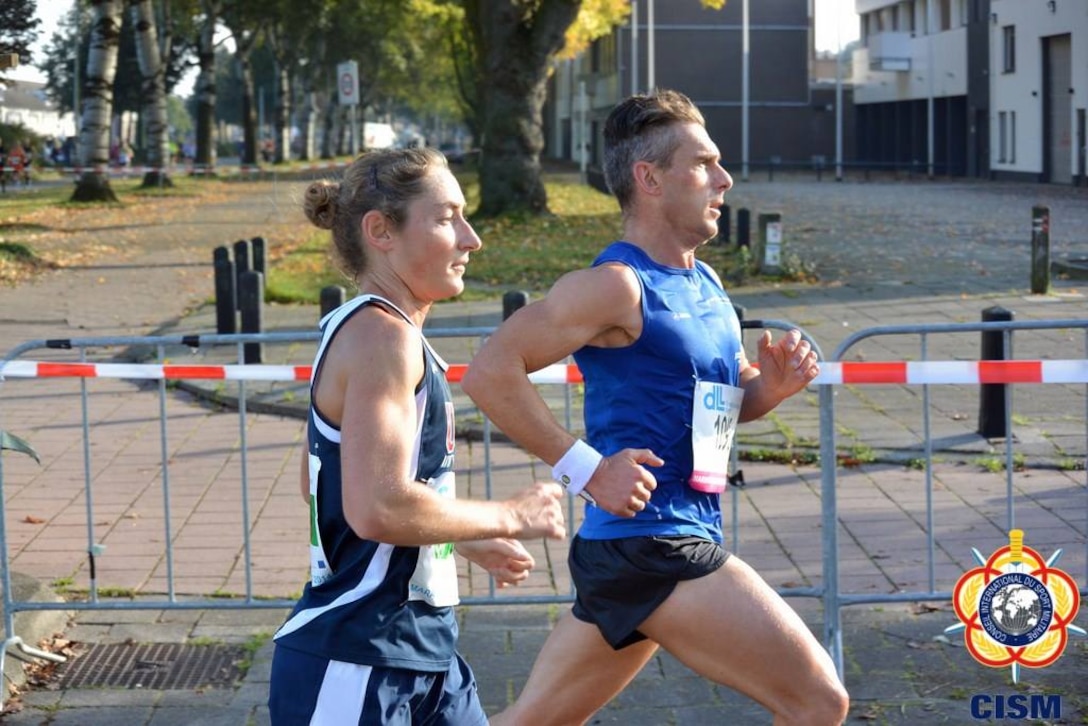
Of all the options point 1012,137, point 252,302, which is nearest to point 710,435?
point 252,302

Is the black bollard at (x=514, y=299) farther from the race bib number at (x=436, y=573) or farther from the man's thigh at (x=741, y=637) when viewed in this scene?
the race bib number at (x=436, y=573)

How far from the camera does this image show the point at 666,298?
12.0 feet

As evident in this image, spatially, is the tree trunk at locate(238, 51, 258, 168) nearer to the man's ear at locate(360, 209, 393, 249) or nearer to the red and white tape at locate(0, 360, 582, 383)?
the red and white tape at locate(0, 360, 582, 383)

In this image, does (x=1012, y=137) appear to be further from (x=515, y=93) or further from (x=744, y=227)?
(x=744, y=227)

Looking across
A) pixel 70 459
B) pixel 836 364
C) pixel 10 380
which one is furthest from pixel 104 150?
pixel 836 364

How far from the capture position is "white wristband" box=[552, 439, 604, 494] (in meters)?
3.49

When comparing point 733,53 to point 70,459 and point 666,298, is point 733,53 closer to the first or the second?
point 70,459

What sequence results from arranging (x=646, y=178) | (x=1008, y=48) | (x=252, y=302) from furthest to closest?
1. (x=1008, y=48)
2. (x=252, y=302)
3. (x=646, y=178)

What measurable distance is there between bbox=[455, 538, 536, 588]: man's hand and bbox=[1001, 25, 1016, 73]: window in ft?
163

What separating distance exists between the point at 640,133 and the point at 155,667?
2.94 m

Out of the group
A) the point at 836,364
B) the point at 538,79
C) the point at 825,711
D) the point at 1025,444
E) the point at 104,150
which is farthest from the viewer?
the point at 104,150

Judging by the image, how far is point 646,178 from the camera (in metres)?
3.75

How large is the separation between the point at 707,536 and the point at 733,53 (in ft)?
208

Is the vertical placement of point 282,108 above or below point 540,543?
above
